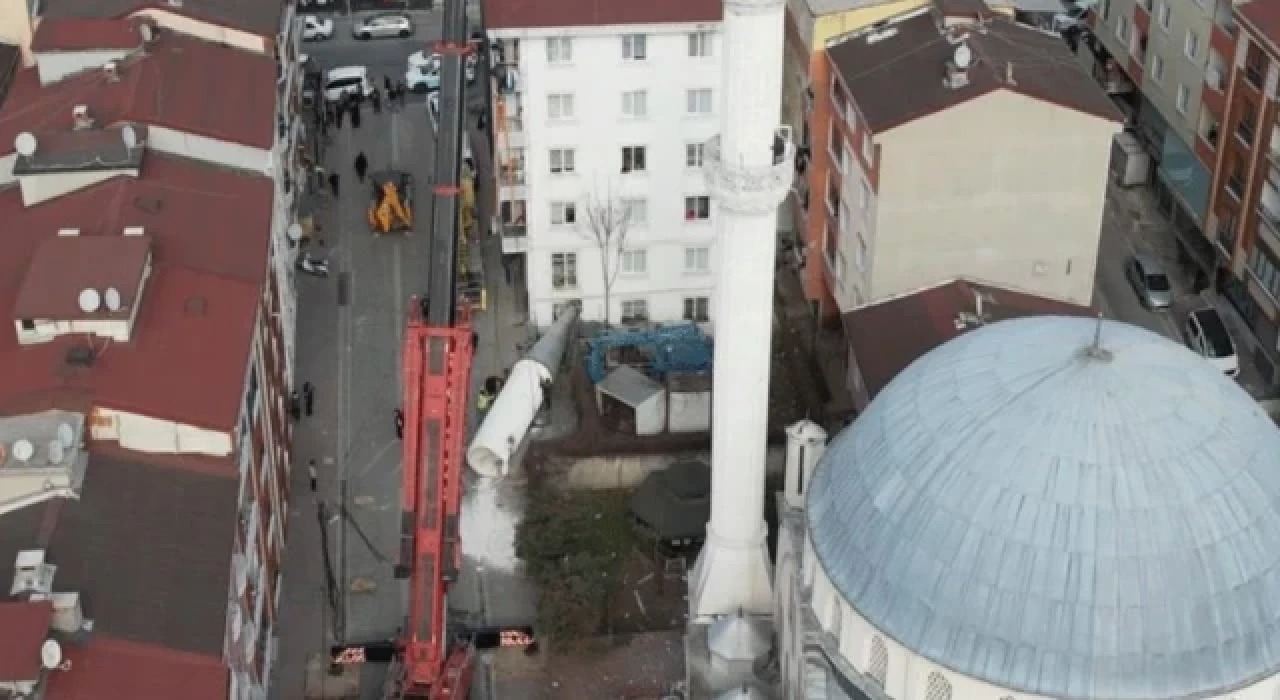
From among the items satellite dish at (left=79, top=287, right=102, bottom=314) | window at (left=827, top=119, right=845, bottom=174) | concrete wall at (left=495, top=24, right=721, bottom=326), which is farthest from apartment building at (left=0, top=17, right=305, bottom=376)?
window at (left=827, top=119, right=845, bottom=174)

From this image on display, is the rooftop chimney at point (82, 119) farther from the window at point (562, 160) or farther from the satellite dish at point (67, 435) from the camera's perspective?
the window at point (562, 160)

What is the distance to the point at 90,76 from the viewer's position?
60.0 m

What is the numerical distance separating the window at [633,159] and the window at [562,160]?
1795 mm

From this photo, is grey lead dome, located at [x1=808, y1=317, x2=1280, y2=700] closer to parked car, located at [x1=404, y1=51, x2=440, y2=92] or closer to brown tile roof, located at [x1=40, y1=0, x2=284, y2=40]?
brown tile roof, located at [x1=40, y1=0, x2=284, y2=40]

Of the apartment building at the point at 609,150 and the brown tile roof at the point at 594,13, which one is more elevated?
the brown tile roof at the point at 594,13


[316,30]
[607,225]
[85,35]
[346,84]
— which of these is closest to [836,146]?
[607,225]

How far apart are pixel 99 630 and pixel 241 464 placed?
25.9 ft

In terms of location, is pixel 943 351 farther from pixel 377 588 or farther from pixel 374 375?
pixel 374 375

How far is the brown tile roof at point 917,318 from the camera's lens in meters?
54.9

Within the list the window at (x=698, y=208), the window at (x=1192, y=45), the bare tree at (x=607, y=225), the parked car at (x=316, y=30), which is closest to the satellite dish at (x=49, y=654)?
the bare tree at (x=607, y=225)

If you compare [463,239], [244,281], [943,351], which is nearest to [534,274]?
[463,239]

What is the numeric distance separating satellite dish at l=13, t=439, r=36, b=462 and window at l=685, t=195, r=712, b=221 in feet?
91.3

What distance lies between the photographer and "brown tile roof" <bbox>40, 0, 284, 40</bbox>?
6234 cm

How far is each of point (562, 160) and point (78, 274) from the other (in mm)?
20230
